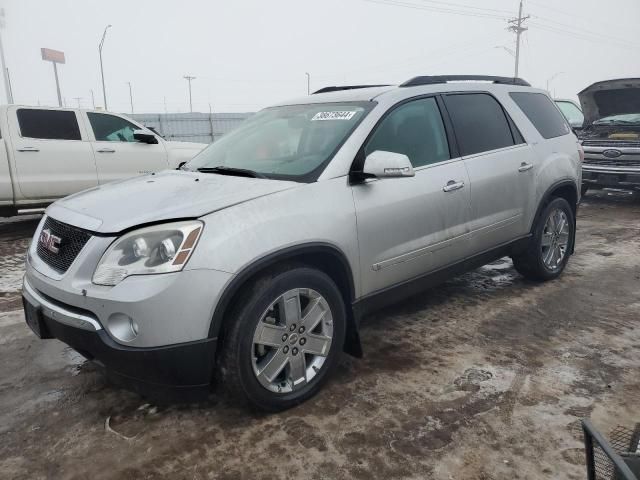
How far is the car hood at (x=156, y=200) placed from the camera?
2.40 metres

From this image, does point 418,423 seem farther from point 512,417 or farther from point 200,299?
point 200,299

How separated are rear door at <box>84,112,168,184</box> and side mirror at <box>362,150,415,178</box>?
5.95 meters

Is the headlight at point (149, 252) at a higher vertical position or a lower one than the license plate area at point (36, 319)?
higher

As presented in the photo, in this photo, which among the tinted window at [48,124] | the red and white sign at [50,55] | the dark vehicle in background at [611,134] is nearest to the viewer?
the tinted window at [48,124]

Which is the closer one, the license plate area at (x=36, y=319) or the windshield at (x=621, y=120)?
the license plate area at (x=36, y=319)

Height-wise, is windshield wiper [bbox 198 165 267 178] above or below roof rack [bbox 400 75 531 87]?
below

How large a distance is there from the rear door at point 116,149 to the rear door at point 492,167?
5.78 m

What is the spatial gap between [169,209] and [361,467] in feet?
4.91

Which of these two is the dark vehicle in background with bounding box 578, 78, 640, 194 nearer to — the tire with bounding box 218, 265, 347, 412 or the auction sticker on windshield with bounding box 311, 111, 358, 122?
the auction sticker on windshield with bounding box 311, 111, 358, 122

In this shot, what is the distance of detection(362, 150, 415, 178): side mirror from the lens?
285cm

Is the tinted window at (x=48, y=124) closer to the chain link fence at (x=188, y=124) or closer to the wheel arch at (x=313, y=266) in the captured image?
the wheel arch at (x=313, y=266)

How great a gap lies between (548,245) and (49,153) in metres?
6.59

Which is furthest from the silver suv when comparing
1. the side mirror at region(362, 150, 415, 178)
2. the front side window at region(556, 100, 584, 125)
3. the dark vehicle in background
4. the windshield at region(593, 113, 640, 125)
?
the front side window at region(556, 100, 584, 125)

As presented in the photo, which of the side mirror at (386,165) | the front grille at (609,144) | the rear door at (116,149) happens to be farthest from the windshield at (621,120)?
the rear door at (116,149)
